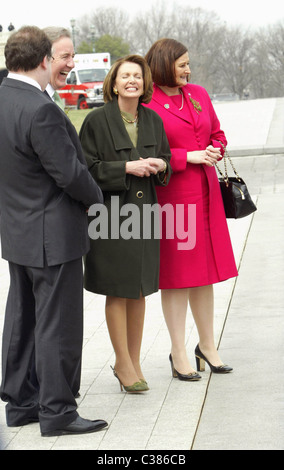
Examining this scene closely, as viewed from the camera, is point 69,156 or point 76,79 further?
point 76,79

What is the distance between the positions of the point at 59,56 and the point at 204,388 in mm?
1963

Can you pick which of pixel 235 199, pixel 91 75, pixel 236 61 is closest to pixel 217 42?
pixel 236 61

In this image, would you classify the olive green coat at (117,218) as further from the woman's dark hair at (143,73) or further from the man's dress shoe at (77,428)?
the man's dress shoe at (77,428)

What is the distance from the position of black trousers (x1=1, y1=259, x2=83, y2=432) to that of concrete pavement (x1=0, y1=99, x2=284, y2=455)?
0.19 m

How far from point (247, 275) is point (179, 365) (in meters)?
2.99

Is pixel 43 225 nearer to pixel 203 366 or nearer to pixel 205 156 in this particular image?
pixel 205 156

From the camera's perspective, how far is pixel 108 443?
4152 millimetres

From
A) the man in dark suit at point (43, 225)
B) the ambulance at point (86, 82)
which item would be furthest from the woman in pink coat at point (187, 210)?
the ambulance at point (86, 82)

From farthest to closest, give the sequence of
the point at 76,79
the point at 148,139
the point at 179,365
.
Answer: the point at 76,79, the point at 179,365, the point at 148,139

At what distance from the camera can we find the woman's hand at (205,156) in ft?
16.5

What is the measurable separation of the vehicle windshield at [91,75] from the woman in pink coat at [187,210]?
47724 mm

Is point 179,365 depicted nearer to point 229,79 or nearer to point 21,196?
point 21,196

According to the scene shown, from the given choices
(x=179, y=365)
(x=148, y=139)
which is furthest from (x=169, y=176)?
(x=179, y=365)

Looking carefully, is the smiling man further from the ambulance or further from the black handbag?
the ambulance
